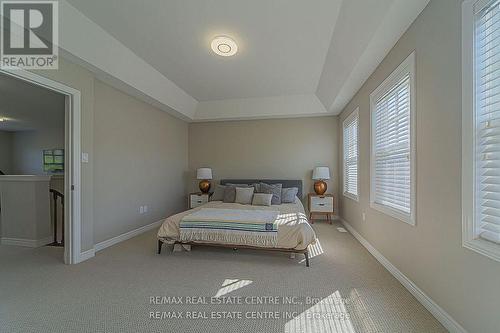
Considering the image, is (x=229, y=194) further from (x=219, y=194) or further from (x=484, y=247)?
(x=484, y=247)

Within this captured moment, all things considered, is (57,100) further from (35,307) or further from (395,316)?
(395,316)

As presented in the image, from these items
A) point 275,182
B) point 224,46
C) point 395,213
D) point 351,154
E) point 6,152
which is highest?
point 224,46

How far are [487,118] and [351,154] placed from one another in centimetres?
309

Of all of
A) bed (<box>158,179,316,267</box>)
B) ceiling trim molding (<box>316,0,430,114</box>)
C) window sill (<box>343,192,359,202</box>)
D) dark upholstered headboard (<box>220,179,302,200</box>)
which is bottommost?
bed (<box>158,179,316,267</box>)

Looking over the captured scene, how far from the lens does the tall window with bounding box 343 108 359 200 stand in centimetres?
407

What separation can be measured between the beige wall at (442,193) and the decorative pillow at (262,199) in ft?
7.59

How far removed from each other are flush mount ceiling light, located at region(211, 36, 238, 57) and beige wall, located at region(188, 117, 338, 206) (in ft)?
8.34

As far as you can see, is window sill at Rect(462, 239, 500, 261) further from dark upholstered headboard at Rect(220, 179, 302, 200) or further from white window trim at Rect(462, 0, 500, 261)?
dark upholstered headboard at Rect(220, 179, 302, 200)

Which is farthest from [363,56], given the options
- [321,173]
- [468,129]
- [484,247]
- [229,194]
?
[229,194]

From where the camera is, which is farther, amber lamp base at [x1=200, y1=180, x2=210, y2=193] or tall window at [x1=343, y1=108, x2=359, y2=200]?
amber lamp base at [x1=200, y1=180, x2=210, y2=193]

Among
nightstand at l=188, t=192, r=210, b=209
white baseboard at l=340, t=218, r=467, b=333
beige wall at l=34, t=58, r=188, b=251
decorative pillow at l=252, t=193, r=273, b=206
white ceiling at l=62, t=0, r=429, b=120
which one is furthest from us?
nightstand at l=188, t=192, r=210, b=209

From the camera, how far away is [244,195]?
464cm

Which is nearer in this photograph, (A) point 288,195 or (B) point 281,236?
(B) point 281,236

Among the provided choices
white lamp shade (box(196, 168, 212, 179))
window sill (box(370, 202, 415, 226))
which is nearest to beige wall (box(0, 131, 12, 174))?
white lamp shade (box(196, 168, 212, 179))
